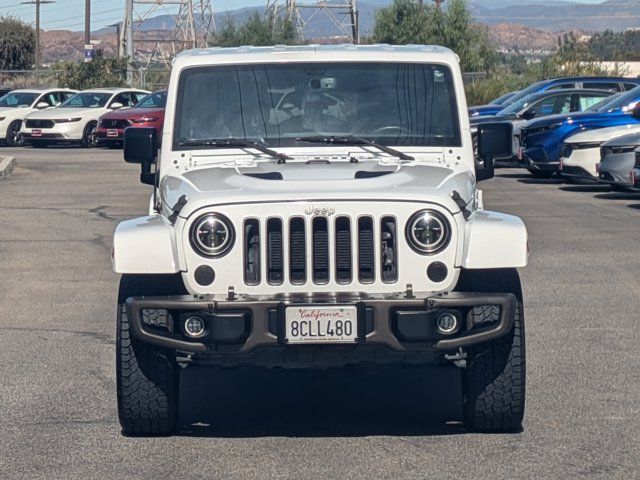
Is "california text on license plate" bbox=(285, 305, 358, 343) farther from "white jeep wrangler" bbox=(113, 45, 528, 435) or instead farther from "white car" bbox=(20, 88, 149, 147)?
"white car" bbox=(20, 88, 149, 147)

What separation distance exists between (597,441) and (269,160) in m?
2.30

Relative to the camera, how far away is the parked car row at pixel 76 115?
32.5 meters

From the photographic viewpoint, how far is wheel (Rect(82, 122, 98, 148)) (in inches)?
1340

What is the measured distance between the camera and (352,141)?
7.62m

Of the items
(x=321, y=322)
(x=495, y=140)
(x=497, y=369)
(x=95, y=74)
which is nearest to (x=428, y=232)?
(x=321, y=322)

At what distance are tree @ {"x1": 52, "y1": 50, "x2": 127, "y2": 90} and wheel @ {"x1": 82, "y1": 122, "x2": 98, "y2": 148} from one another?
18.4 metres

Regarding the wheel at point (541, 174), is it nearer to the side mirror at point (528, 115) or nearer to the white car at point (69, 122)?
the side mirror at point (528, 115)

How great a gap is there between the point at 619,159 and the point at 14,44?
223 ft

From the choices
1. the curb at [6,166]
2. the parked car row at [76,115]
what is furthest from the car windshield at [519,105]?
the curb at [6,166]

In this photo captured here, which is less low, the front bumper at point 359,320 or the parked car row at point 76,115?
the parked car row at point 76,115

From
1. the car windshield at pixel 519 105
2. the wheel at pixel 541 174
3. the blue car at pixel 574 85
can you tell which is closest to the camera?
the wheel at pixel 541 174

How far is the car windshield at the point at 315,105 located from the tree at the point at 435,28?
4462 cm

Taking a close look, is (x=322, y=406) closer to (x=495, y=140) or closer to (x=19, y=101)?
(x=495, y=140)

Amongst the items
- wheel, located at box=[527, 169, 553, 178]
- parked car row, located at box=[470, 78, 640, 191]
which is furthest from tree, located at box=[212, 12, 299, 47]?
wheel, located at box=[527, 169, 553, 178]
